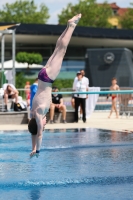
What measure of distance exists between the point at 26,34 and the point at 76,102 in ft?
107

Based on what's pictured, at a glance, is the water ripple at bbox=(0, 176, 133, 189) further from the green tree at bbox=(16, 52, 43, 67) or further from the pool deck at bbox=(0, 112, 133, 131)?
the green tree at bbox=(16, 52, 43, 67)

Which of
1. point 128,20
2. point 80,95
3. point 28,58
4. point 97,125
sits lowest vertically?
point 97,125

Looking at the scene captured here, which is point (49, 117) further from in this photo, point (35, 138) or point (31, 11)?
point (31, 11)

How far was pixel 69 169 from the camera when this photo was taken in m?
8.53

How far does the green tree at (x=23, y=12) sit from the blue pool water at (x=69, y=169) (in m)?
81.3

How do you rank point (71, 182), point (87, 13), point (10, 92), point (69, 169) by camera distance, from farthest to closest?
point (87, 13)
point (10, 92)
point (69, 169)
point (71, 182)

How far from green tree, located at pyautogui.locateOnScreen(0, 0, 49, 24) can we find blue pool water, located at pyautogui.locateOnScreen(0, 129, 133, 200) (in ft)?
267

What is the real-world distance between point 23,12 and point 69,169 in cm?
9033

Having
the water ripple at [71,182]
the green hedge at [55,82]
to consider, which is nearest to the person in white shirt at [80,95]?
the water ripple at [71,182]

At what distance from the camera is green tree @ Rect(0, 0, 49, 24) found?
93825 mm

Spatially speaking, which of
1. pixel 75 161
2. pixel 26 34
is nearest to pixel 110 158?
pixel 75 161

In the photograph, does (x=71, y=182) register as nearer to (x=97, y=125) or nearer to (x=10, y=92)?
(x=97, y=125)

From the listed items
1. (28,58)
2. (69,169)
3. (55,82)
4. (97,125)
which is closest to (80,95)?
(97,125)

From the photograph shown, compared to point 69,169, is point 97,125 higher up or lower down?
lower down
